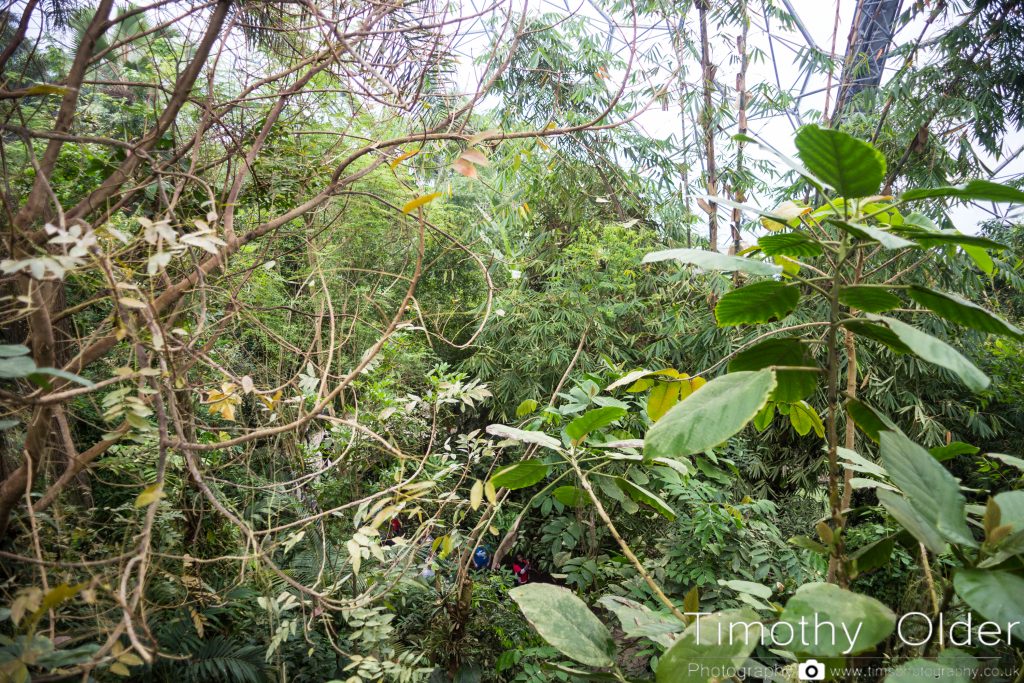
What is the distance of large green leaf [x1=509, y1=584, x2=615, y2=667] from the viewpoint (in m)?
0.74

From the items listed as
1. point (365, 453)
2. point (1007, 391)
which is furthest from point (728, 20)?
point (365, 453)

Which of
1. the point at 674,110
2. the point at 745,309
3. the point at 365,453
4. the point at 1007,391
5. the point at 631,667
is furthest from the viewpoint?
the point at 674,110

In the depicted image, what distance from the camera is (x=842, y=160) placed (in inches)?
24.5

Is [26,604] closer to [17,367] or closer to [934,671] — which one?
[17,367]

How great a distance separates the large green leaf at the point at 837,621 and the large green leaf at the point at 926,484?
4.3 inches

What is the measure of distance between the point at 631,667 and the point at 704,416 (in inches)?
73.4

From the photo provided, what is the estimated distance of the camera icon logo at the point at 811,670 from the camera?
65 centimetres

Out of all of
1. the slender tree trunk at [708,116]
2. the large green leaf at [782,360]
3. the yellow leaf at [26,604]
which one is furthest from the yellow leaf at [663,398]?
the slender tree trunk at [708,116]

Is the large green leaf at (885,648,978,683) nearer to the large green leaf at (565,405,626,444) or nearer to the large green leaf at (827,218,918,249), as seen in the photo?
the large green leaf at (827,218,918,249)

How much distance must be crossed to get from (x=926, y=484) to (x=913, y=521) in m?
0.04

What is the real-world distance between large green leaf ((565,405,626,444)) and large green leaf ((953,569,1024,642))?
579mm

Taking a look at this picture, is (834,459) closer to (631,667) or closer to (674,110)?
(631,667)

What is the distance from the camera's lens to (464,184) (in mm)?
4613

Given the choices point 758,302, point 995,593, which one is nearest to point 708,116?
point 758,302
